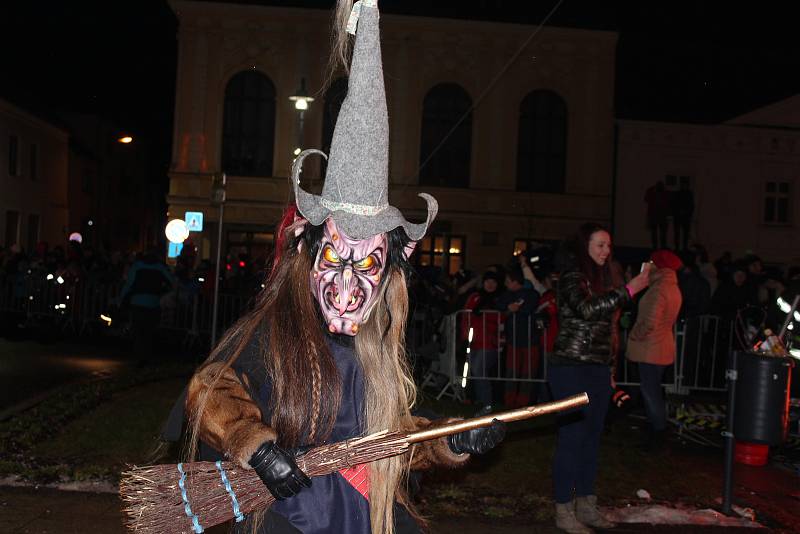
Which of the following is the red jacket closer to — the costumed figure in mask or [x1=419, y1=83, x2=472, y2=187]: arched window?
the costumed figure in mask

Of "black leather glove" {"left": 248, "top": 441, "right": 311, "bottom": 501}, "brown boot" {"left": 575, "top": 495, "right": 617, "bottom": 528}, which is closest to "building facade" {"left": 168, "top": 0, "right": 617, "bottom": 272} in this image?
"brown boot" {"left": 575, "top": 495, "right": 617, "bottom": 528}

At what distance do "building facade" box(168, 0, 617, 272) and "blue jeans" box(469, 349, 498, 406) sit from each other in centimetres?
1679

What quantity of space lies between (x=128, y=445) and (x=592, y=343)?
4.32 metres

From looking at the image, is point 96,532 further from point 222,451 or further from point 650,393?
point 650,393

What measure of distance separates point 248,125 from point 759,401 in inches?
927

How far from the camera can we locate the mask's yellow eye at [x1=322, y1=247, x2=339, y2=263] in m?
3.17

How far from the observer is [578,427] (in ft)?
19.2

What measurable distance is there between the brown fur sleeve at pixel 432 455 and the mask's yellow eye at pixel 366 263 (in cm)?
62

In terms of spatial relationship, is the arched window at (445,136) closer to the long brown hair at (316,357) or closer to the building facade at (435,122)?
the building facade at (435,122)

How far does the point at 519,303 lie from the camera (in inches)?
430

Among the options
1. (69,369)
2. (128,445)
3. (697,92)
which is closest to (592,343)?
(128,445)

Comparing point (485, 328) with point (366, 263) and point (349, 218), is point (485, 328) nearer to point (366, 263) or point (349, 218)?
point (366, 263)

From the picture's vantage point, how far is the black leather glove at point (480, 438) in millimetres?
3180

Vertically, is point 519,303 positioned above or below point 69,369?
above
